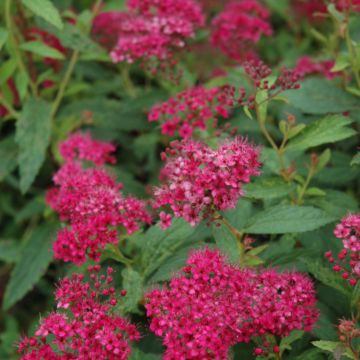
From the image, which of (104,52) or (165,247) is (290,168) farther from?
(104,52)

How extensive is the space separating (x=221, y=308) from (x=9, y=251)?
7.32ft

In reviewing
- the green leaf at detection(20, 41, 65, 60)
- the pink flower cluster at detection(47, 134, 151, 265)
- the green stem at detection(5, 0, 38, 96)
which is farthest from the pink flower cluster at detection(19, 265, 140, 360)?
the green stem at detection(5, 0, 38, 96)

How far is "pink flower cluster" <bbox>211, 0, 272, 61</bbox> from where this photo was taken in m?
4.16

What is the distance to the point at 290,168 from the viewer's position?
9.98 feet

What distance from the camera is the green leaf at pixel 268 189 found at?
2.72m

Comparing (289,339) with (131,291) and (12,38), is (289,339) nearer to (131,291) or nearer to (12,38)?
(131,291)

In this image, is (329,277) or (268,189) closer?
(329,277)

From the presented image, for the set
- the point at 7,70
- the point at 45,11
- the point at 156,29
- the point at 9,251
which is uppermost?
the point at 45,11

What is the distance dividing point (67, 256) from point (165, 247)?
1.54ft

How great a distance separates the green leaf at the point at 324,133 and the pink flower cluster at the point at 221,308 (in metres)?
Result: 0.72

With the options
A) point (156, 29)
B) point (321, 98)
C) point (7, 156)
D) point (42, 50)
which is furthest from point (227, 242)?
point (7, 156)

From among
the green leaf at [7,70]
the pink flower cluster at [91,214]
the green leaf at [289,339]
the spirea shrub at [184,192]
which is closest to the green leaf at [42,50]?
the spirea shrub at [184,192]

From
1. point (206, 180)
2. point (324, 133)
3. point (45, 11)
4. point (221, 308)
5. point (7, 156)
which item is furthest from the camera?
point (7, 156)

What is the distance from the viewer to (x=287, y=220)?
260cm
